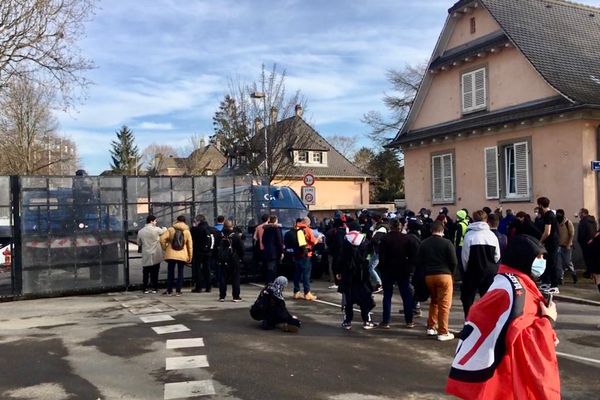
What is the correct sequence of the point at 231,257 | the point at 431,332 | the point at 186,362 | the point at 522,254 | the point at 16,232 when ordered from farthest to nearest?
the point at 16,232, the point at 231,257, the point at 431,332, the point at 186,362, the point at 522,254

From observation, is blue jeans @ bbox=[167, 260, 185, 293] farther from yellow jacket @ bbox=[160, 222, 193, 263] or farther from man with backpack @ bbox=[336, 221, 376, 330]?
man with backpack @ bbox=[336, 221, 376, 330]

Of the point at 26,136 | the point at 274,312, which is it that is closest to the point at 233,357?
the point at 274,312

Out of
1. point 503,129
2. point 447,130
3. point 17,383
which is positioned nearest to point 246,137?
point 447,130

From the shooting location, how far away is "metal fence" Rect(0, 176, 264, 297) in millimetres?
13320

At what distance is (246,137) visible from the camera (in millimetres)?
29719

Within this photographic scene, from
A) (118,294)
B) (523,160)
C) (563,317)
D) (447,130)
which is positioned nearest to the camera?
(563,317)

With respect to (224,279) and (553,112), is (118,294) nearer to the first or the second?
(224,279)

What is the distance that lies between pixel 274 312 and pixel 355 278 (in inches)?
55.7

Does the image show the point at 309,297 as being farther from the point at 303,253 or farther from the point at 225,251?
the point at 225,251

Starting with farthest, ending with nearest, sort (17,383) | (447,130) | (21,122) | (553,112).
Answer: (21,122)
(447,130)
(553,112)
(17,383)

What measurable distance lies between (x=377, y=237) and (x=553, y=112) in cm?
875

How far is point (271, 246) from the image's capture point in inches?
511

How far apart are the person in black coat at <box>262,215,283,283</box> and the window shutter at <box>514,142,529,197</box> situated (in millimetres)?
9208

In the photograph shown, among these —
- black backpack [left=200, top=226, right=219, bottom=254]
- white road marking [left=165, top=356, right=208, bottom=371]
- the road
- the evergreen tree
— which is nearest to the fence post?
the road
